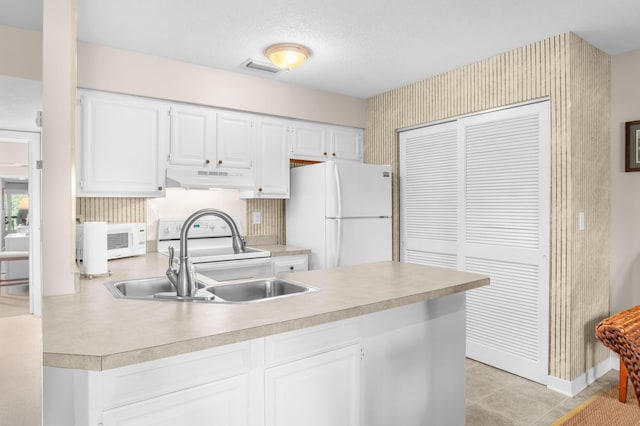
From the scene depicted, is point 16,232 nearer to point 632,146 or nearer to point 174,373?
point 174,373

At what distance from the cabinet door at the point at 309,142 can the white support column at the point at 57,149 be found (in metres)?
2.37

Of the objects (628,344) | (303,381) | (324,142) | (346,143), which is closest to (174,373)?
(303,381)

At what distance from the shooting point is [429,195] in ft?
12.1

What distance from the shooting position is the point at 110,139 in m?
2.91

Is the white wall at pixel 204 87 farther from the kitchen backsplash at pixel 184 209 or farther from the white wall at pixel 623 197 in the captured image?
the white wall at pixel 623 197

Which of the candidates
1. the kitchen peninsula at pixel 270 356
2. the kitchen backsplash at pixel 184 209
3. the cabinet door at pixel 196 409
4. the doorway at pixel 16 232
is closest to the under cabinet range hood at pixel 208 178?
the kitchen backsplash at pixel 184 209

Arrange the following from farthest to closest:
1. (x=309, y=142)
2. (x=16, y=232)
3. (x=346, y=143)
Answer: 1. (x=16, y=232)
2. (x=346, y=143)
3. (x=309, y=142)

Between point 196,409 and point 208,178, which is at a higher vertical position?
point 208,178

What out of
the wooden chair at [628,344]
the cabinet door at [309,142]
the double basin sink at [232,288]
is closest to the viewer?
the wooden chair at [628,344]

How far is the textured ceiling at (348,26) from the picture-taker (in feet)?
7.54

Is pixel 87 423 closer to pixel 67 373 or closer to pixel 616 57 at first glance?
pixel 67 373

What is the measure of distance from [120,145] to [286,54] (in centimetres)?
145

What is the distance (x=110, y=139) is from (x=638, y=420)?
3.98 meters

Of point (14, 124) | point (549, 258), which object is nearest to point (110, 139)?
point (14, 124)
